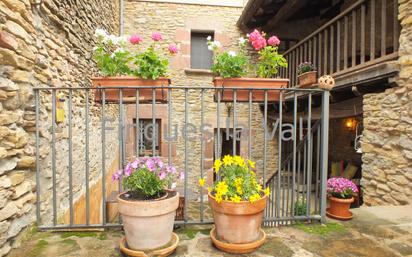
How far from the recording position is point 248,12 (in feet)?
18.2

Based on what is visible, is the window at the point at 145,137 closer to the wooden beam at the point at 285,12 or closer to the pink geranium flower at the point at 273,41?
the pink geranium flower at the point at 273,41

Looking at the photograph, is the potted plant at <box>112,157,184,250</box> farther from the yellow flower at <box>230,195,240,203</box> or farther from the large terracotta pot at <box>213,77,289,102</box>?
the large terracotta pot at <box>213,77,289,102</box>

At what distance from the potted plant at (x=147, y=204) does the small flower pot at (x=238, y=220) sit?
280 millimetres

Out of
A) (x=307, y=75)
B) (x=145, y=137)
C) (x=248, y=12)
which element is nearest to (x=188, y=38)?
(x=248, y=12)

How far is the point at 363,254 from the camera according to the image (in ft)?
4.96

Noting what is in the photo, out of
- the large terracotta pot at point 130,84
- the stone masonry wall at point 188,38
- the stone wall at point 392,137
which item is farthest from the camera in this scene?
the stone masonry wall at point 188,38

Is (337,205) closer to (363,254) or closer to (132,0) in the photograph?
(363,254)

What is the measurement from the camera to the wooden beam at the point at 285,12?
204 inches

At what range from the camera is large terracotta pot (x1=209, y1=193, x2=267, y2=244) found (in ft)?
4.79

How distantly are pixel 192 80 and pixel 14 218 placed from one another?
503 cm

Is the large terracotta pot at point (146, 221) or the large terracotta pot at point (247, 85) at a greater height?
the large terracotta pot at point (247, 85)

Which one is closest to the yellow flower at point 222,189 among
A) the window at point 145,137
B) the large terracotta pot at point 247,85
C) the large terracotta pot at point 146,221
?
the large terracotta pot at point 146,221

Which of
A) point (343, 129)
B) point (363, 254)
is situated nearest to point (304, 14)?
point (343, 129)

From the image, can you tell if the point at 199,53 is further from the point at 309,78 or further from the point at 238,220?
the point at 238,220
